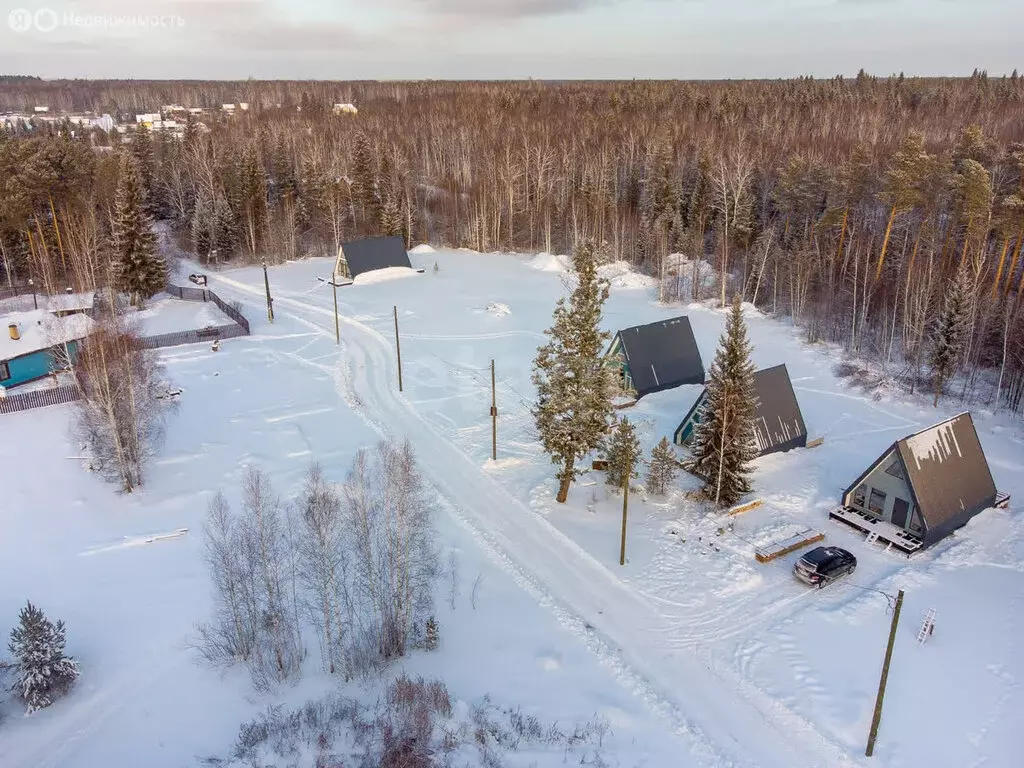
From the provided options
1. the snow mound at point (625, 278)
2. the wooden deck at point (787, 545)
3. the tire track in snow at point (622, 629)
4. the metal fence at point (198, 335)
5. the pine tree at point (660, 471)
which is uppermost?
the snow mound at point (625, 278)

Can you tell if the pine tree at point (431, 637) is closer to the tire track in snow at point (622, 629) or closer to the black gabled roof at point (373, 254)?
the tire track in snow at point (622, 629)

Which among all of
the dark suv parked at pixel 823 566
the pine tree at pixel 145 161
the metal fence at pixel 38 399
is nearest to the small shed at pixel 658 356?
the dark suv parked at pixel 823 566

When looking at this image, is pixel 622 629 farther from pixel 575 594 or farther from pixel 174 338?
pixel 174 338

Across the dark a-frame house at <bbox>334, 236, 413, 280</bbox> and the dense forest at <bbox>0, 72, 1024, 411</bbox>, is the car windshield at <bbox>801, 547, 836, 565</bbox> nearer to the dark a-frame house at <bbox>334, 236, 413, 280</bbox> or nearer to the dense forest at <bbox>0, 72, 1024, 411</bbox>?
the dense forest at <bbox>0, 72, 1024, 411</bbox>

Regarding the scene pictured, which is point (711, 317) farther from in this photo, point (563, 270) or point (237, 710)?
point (237, 710)

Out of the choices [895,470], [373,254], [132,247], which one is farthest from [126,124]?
[895,470]

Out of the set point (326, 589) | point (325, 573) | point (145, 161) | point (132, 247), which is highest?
point (145, 161)
